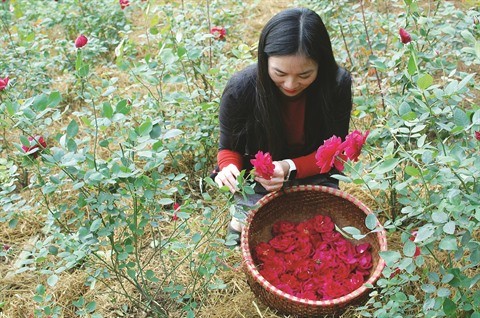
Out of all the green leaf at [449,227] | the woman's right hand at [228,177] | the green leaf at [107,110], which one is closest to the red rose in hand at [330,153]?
the green leaf at [449,227]

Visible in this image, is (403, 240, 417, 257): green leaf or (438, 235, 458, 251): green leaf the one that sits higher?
(438, 235, 458, 251): green leaf

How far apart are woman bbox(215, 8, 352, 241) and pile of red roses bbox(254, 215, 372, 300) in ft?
0.57

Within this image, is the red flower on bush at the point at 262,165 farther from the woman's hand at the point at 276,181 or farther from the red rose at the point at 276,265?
the red rose at the point at 276,265

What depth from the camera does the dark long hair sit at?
1507mm

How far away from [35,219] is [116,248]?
0.92m

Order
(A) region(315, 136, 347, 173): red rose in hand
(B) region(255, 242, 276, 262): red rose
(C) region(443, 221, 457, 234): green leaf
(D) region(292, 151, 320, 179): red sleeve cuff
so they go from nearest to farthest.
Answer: (C) region(443, 221, 457, 234): green leaf → (A) region(315, 136, 347, 173): red rose in hand → (B) region(255, 242, 276, 262): red rose → (D) region(292, 151, 320, 179): red sleeve cuff

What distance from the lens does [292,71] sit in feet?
5.05

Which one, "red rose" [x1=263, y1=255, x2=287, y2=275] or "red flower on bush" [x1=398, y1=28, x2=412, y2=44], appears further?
"red rose" [x1=263, y1=255, x2=287, y2=275]

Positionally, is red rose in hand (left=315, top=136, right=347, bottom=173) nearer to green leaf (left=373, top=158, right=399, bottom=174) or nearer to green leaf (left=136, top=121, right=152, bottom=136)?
green leaf (left=373, top=158, right=399, bottom=174)

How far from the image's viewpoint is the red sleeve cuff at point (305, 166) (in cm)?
186

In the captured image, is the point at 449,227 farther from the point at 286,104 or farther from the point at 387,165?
the point at 286,104

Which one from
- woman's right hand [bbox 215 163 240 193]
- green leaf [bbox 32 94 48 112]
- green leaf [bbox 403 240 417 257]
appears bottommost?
woman's right hand [bbox 215 163 240 193]

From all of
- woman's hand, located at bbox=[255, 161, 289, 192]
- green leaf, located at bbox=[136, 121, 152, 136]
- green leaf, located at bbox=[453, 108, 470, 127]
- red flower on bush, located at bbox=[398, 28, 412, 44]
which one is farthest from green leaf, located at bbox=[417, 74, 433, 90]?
woman's hand, located at bbox=[255, 161, 289, 192]

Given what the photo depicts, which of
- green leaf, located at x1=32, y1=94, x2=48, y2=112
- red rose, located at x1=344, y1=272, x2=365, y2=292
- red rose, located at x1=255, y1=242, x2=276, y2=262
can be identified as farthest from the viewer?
red rose, located at x1=255, y1=242, x2=276, y2=262
